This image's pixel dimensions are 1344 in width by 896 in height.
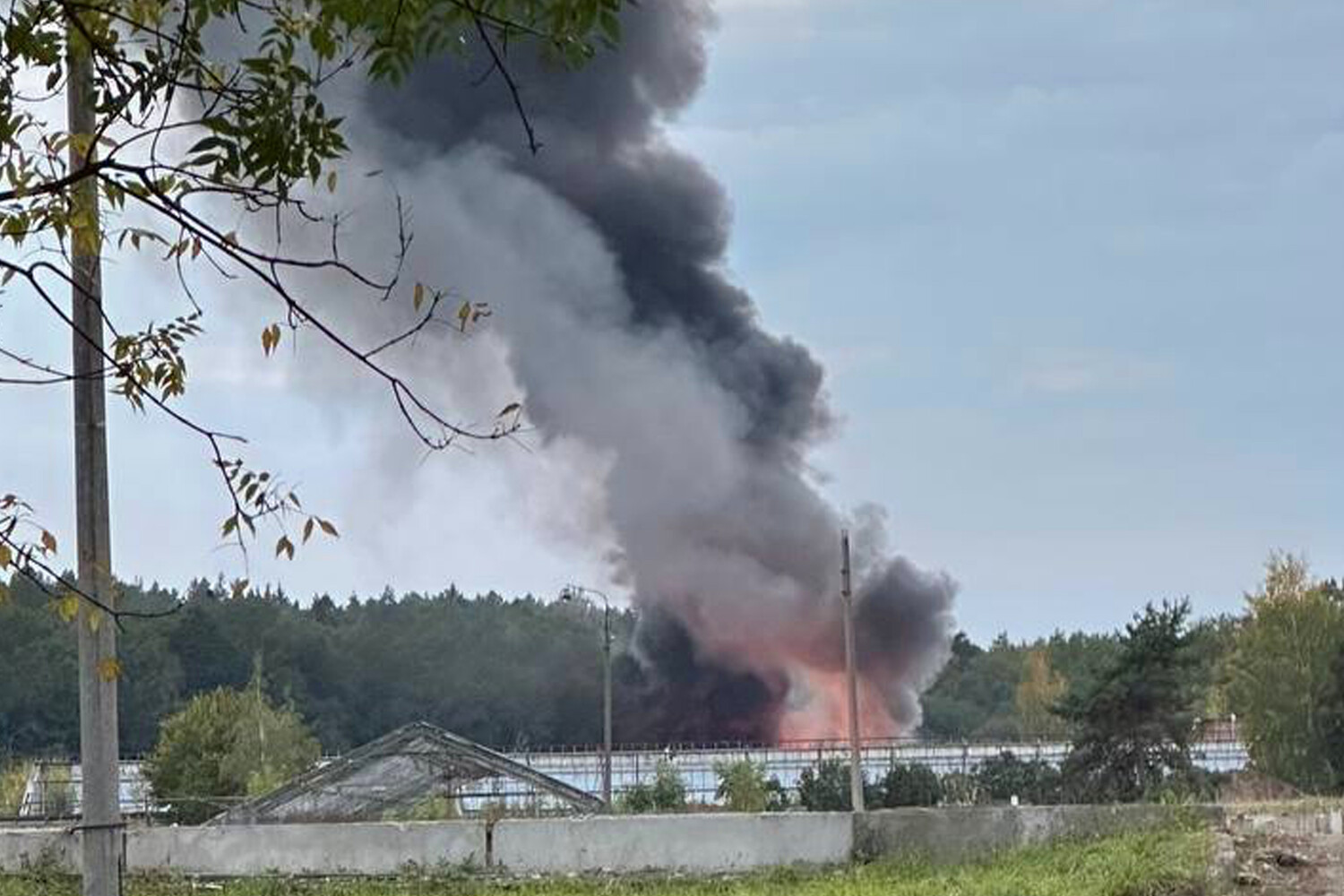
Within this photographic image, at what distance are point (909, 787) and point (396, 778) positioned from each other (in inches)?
499

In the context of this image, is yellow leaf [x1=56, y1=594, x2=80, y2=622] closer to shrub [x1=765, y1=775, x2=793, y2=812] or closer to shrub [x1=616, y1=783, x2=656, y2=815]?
shrub [x1=616, y1=783, x2=656, y2=815]

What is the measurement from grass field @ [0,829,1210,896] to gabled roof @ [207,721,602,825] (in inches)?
311

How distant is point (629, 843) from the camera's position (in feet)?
51.4

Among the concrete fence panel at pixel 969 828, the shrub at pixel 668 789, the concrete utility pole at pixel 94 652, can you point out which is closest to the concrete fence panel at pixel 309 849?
the concrete fence panel at pixel 969 828

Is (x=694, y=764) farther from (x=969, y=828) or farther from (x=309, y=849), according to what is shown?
(x=309, y=849)

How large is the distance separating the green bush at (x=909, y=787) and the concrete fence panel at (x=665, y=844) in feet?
58.3

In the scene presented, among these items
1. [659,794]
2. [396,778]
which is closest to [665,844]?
[396,778]

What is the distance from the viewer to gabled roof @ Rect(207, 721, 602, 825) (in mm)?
23703

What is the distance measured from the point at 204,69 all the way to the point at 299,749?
41.2 metres

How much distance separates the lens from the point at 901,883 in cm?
1389

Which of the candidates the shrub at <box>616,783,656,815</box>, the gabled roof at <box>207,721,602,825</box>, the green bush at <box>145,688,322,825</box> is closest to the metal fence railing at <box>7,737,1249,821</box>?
the gabled roof at <box>207,721,602,825</box>

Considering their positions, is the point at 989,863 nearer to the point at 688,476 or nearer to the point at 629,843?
the point at 629,843

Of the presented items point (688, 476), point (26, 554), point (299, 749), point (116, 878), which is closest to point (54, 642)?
point (299, 749)

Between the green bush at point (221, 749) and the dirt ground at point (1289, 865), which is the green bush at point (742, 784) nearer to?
the green bush at point (221, 749)
